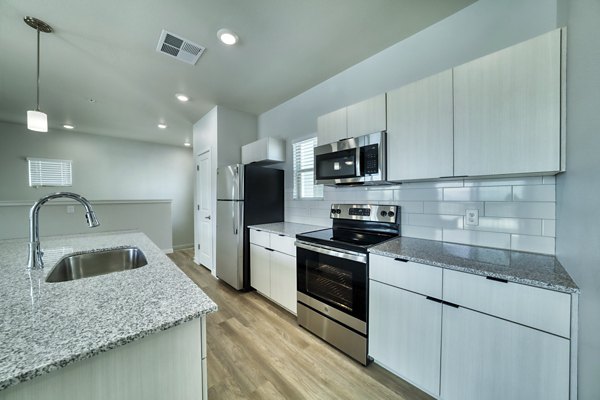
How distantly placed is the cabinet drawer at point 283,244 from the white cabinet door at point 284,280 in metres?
0.05

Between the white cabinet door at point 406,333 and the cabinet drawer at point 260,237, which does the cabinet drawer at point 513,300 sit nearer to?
the white cabinet door at point 406,333

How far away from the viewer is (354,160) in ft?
6.47

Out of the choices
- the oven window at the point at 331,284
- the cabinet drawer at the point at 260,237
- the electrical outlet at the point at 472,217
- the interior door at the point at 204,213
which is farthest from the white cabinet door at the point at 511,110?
the interior door at the point at 204,213

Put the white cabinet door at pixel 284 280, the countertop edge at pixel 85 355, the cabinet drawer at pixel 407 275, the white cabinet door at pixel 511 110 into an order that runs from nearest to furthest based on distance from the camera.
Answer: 1. the countertop edge at pixel 85 355
2. the white cabinet door at pixel 511 110
3. the cabinet drawer at pixel 407 275
4. the white cabinet door at pixel 284 280

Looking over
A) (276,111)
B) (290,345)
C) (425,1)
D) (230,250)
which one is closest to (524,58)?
(425,1)

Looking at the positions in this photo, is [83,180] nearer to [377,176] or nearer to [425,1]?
[377,176]

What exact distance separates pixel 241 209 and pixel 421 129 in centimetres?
221

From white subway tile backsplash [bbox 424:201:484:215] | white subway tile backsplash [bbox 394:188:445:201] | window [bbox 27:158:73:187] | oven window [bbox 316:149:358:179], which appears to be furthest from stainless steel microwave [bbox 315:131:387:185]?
window [bbox 27:158:73:187]

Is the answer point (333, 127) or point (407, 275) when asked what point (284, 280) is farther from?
point (333, 127)

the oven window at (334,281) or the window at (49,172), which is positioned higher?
the window at (49,172)

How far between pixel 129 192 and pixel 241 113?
3.91 metres

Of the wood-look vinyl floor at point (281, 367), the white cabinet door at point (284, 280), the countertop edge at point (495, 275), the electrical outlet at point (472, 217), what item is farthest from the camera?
the white cabinet door at point (284, 280)

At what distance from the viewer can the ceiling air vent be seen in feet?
6.52

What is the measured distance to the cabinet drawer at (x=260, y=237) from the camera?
263 cm
